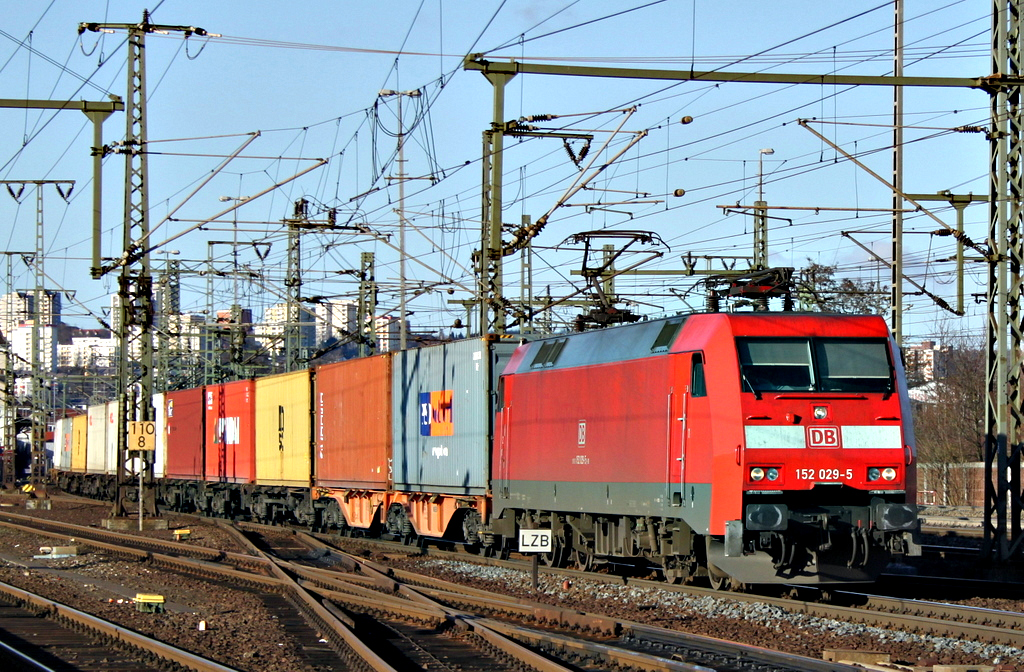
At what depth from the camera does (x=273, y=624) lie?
562 inches

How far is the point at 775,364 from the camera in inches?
590

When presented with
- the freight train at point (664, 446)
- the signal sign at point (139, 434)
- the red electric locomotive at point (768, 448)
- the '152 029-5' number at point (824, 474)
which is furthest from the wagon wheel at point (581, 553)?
the signal sign at point (139, 434)

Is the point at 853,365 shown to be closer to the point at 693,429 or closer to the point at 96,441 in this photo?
the point at 693,429

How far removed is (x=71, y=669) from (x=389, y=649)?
9.56ft

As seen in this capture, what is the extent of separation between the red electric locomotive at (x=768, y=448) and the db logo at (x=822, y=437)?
0.04ft

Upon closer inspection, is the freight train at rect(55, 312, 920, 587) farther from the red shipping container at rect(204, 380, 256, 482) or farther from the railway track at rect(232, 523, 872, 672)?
the red shipping container at rect(204, 380, 256, 482)

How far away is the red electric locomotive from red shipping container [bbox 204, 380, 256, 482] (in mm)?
20106

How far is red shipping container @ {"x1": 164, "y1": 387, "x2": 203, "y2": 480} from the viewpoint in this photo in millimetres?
40312

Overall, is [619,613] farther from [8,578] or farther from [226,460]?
[226,460]

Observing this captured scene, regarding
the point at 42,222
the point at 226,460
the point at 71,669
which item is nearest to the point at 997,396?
the point at 71,669


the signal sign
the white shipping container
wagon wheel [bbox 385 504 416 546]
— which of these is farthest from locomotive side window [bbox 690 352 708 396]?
the white shipping container

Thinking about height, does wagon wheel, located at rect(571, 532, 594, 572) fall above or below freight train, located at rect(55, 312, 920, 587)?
below

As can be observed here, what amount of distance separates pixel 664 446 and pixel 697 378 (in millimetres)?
1172

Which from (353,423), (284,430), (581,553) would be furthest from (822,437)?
(284,430)
